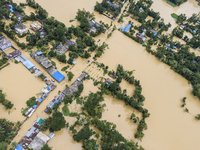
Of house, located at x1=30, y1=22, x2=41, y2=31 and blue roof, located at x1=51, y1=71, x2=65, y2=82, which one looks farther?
house, located at x1=30, y1=22, x2=41, y2=31

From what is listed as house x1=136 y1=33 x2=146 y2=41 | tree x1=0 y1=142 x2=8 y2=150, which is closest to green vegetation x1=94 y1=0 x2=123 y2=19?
house x1=136 y1=33 x2=146 y2=41

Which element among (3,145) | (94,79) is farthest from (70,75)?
(3,145)

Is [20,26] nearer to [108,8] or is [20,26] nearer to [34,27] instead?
[34,27]

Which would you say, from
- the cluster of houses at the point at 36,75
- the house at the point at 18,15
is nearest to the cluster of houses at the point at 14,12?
the house at the point at 18,15

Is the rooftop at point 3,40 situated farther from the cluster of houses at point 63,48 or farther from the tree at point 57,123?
the tree at point 57,123

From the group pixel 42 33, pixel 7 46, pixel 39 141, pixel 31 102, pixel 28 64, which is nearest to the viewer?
pixel 39 141

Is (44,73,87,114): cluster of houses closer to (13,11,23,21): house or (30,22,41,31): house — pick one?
(30,22,41,31): house

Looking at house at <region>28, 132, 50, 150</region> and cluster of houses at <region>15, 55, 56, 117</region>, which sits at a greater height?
cluster of houses at <region>15, 55, 56, 117</region>
